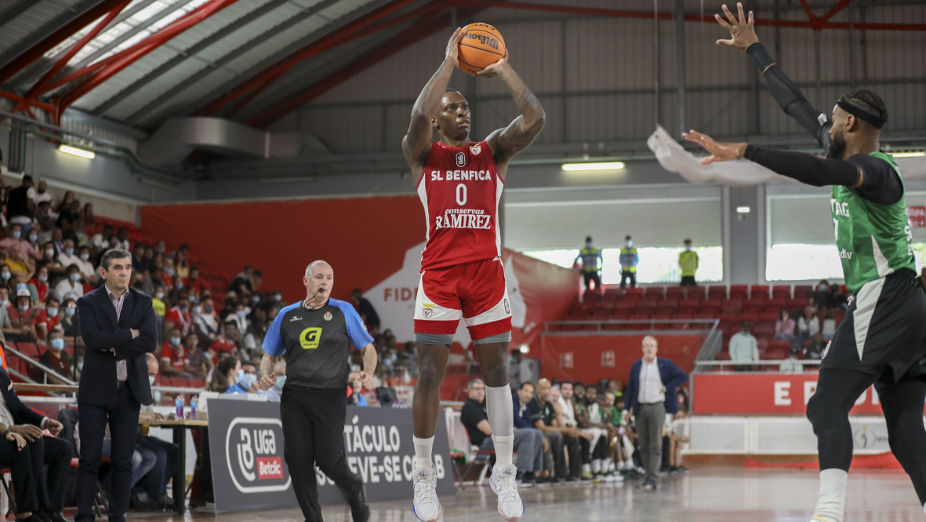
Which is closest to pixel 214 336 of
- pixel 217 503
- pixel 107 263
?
pixel 217 503

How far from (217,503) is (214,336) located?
403 inches

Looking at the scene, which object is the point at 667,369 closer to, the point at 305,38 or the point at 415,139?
the point at 415,139

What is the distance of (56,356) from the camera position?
13391 millimetres

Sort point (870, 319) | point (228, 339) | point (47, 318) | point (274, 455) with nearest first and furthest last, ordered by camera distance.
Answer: point (870, 319) < point (274, 455) < point (47, 318) < point (228, 339)

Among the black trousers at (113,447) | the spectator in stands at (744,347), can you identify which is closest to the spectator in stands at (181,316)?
the black trousers at (113,447)

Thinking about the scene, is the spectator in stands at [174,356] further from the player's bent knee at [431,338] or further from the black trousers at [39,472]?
the player's bent knee at [431,338]

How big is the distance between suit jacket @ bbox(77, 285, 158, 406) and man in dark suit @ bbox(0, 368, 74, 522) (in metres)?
0.68

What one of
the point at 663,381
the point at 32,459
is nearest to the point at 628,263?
the point at 663,381

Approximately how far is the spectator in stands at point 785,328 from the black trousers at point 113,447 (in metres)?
20.4

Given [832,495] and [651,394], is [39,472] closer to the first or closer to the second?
[832,495]

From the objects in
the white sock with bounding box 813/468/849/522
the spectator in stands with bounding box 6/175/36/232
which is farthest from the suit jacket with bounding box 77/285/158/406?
the spectator in stands with bounding box 6/175/36/232

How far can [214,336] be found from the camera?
1920cm

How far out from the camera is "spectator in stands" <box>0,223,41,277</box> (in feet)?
54.9

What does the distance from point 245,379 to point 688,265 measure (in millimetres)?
18720
